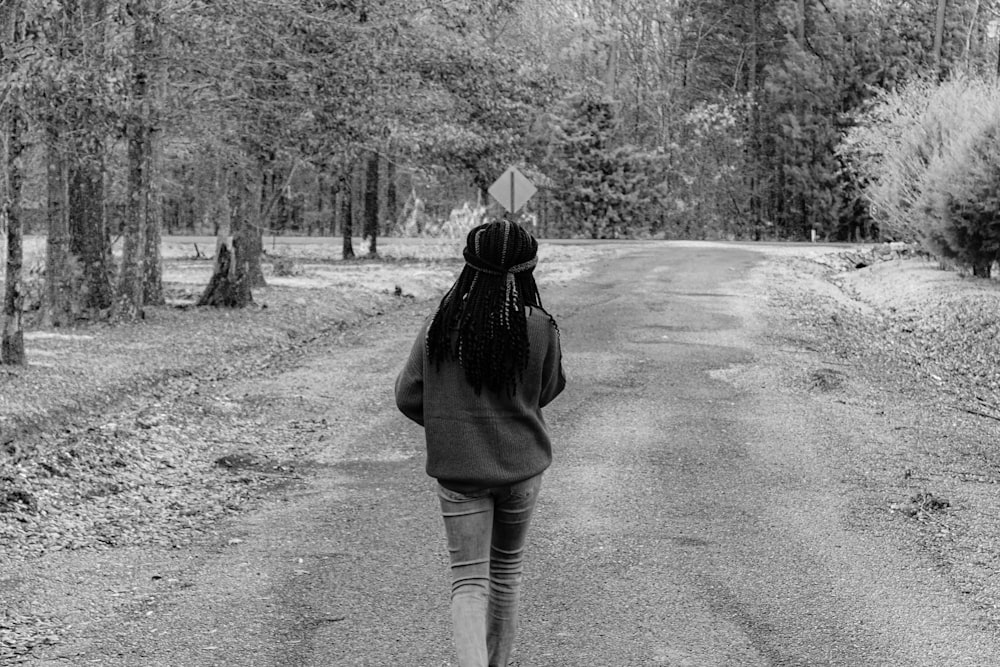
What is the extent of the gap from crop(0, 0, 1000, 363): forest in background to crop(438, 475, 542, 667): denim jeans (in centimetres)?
822

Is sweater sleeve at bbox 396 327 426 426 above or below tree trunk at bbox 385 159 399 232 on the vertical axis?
below

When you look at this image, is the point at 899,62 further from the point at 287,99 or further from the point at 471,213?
the point at 287,99

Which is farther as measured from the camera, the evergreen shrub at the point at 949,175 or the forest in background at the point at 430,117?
the evergreen shrub at the point at 949,175

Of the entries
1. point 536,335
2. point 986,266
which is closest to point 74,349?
point 536,335

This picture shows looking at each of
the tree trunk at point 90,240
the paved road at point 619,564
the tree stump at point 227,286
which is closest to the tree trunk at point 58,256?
the tree trunk at point 90,240

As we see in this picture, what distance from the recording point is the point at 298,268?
30.5 metres

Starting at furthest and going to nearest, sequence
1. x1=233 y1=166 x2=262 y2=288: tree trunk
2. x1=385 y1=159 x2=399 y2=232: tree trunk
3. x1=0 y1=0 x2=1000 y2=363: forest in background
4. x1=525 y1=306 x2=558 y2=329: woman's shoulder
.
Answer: x1=385 y1=159 x2=399 y2=232: tree trunk, x1=233 y1=166 x2=262 y2=288: tree trunk, x1=0 y1=0 x2=1000 y2=363: forest in background, x1=525 y1=306 x2=558 y2=329: woman's shoulder

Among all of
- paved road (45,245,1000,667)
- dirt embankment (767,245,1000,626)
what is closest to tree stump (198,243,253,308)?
paved road (45,245,1000,667)

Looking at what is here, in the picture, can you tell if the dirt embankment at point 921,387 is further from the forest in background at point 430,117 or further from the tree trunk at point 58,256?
the tree trunk at point 58,256

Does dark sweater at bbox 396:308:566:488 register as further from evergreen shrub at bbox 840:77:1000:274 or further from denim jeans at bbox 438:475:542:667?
evergreen shrub at bbox 840:77:1000:274

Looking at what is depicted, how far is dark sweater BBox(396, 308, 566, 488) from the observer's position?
14.0 ft

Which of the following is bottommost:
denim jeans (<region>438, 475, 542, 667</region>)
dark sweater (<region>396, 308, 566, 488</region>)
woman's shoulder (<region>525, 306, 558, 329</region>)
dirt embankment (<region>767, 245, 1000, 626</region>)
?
dirt embankment (<region>767, 245, 1000, 626</region>)

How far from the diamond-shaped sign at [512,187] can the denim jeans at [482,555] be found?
1003 inches

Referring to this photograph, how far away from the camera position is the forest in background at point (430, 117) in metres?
14.3
